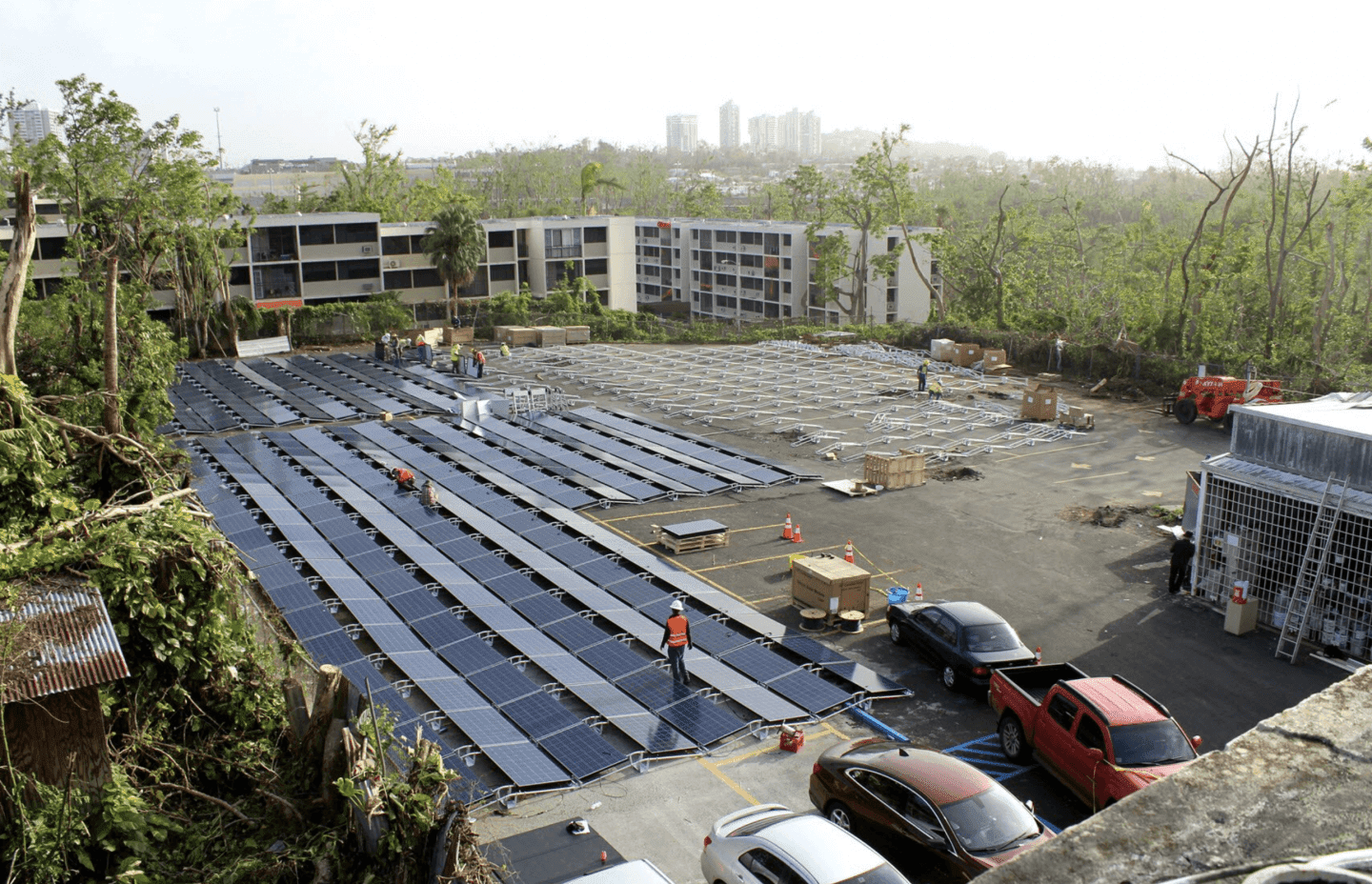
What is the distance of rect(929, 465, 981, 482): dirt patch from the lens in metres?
30.1

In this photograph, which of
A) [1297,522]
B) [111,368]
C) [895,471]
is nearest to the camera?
[111,368]

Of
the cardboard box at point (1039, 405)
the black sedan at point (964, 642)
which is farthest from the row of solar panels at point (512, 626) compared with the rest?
the cardboard box at point (1039, 405)

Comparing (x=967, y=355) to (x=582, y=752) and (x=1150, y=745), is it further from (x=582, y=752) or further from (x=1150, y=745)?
(x=582, y=752)

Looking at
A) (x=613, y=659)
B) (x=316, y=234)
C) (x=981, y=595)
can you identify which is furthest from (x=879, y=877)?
(x=316, y=234)

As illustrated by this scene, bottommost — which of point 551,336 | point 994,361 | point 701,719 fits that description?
point 701,719

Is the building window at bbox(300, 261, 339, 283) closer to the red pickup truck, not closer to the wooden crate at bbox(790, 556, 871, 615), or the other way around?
the wooden crate at bbox(790, 556, 871, 615)

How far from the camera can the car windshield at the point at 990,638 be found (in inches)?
678

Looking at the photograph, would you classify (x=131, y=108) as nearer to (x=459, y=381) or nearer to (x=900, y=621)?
(x=459, y=381)

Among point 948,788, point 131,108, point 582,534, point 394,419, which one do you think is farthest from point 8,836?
point 131,108

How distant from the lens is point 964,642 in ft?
56.7

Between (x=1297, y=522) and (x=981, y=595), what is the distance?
6.12 metres

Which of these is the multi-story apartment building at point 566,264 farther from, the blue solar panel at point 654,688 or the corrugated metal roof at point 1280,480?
the corrugated metal roof at point 1280,480

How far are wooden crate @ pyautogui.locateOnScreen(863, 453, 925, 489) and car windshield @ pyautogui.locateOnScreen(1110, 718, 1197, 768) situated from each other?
1523 centimetres

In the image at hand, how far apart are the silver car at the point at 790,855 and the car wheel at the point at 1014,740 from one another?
195 inches
